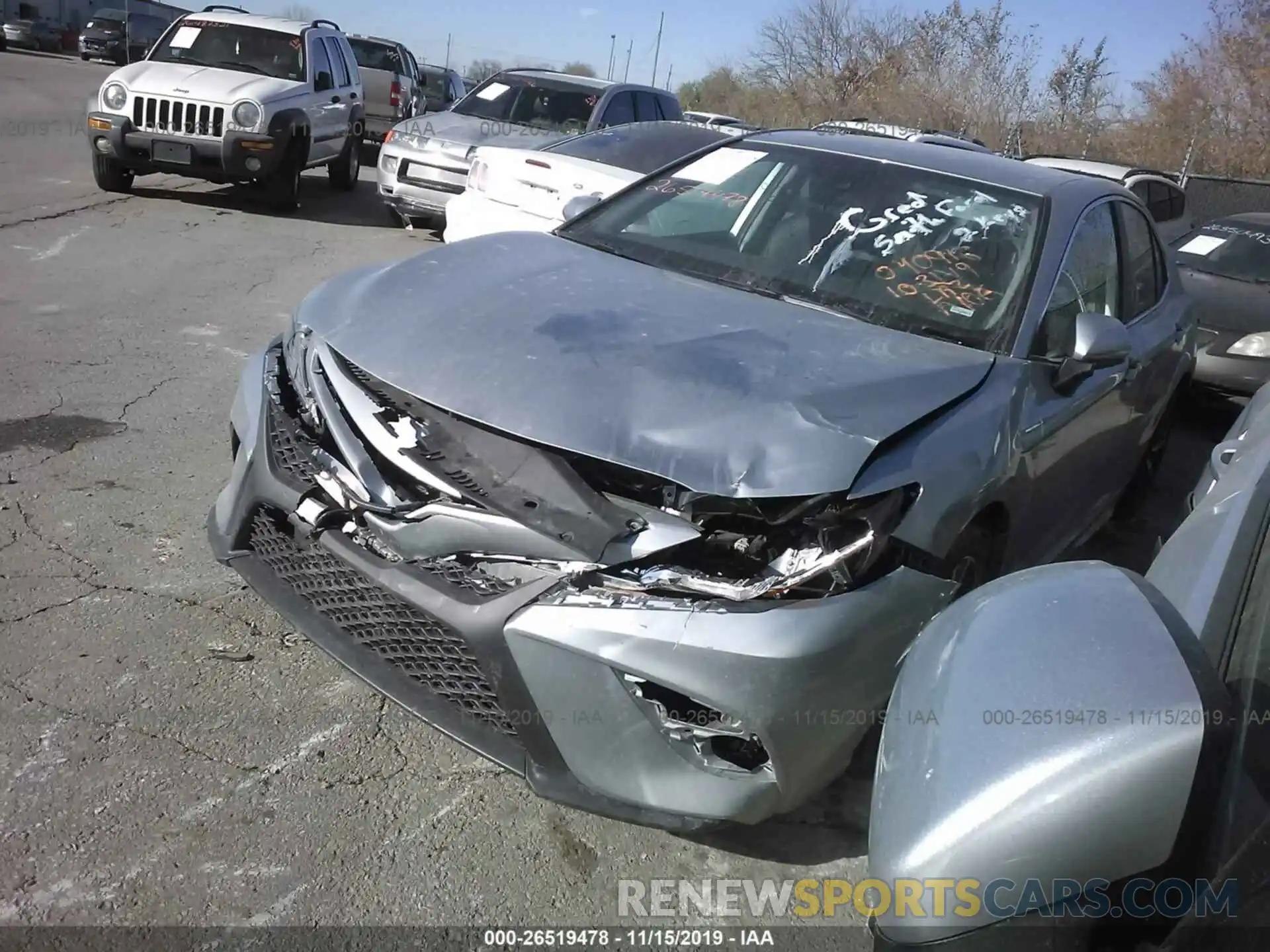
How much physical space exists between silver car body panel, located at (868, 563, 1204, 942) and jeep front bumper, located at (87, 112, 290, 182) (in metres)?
9.78

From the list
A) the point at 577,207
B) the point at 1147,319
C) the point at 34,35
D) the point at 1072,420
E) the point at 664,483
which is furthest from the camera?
the point at 34,35

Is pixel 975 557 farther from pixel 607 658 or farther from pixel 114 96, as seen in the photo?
pixel 114 96

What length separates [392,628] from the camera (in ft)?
8.24

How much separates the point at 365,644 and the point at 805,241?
2.06 metres

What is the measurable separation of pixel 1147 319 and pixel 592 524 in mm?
3123

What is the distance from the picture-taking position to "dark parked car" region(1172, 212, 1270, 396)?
23.4 ft

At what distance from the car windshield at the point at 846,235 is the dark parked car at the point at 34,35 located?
39.1 meters

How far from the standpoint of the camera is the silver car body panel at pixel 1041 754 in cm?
116

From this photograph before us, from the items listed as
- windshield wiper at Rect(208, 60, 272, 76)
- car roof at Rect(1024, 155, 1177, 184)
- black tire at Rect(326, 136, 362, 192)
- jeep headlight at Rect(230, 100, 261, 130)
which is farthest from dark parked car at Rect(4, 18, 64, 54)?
car roof at Rect(1024, 155, 1177, 184)

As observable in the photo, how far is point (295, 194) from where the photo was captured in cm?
1070

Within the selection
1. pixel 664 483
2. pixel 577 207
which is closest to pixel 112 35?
pixel 577 207

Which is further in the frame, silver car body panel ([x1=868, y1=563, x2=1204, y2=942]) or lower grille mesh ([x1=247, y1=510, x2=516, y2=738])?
lower grille mesh ([x1=247, y1=510, x2=516, y2=738])

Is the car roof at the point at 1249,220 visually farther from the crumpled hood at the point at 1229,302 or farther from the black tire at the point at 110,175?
the black tire at the point at 110,175

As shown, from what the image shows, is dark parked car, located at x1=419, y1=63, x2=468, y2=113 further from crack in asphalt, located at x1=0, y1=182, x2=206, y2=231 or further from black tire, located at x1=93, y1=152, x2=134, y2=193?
black tire, located at x1=93, y1=152, x2=134, y2=193
